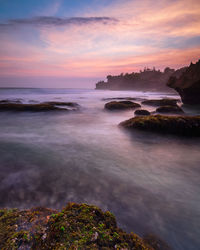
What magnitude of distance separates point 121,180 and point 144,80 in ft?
404

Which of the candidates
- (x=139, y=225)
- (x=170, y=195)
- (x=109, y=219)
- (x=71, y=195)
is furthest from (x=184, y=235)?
(x=71, y=195)

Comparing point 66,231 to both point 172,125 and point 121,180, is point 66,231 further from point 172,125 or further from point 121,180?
point 172,125

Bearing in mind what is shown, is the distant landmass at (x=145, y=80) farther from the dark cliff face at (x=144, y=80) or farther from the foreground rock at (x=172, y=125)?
the foreground rock at (x=172, y=125)

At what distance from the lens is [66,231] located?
1.48 meters

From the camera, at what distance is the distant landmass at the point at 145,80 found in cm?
9794

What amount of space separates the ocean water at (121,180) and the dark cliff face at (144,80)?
92545mm

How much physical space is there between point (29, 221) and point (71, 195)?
116 cm

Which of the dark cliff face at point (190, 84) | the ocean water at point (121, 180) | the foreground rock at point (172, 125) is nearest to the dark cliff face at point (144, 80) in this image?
the dark cliff face at point (190, 84)

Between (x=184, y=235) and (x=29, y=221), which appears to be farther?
(x=184, y=235)

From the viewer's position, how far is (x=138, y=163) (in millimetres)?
4266

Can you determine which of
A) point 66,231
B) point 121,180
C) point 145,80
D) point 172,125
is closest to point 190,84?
point 172,125

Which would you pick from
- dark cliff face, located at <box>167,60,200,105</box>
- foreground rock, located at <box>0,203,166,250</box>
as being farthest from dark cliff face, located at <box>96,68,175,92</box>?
foreground rock, located at <box>0,203,166,250</box>

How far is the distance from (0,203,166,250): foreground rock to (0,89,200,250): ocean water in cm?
57

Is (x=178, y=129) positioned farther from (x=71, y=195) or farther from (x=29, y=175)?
(x=29, y=175)
